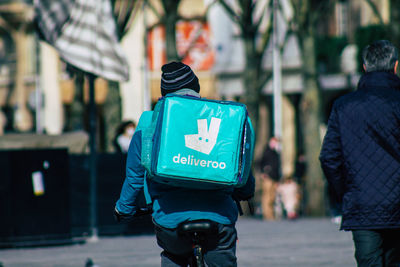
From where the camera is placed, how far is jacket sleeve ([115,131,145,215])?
5.64 m

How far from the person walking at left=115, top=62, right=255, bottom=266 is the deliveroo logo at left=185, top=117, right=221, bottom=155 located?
0.24 meters

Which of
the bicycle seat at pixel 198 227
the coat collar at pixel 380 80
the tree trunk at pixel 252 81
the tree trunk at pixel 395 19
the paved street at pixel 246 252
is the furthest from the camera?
the tree trunk at pixel 252 81

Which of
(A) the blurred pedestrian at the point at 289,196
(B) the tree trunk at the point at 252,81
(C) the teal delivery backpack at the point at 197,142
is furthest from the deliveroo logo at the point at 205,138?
(B) the tree trunk at the point at 252,81

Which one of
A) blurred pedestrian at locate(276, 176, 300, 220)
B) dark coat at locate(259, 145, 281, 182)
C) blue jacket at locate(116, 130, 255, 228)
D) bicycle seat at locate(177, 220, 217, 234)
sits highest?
blue jacket at locate(116, 130, 255, 228)

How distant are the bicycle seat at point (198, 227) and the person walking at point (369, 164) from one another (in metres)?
1.00

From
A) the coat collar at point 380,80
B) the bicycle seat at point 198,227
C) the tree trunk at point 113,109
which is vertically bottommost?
the tree trunk at point 113,109

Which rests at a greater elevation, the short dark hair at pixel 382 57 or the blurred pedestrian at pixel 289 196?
the short dark hair at pixel 382 57

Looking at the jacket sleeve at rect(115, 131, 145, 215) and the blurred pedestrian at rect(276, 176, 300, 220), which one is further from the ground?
the jacket sleeve at rect(115, 131, 145, 215)

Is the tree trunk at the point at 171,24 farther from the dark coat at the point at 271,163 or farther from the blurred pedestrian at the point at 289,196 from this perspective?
the blurred pedestrian at the point at 289,196

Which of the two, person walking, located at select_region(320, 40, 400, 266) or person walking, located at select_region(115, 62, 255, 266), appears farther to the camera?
person walking, located at select_region(320, 40, 400, 266)

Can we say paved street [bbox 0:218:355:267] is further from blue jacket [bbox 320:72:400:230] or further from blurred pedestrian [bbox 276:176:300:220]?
blue jacket [bbox 320:72:400:230]

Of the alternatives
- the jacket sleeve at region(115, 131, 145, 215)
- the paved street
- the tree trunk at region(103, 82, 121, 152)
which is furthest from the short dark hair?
the tree trunk at region(103, 82, 121, 152)

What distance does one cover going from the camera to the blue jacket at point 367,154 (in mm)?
5871

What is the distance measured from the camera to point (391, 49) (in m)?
6.16
